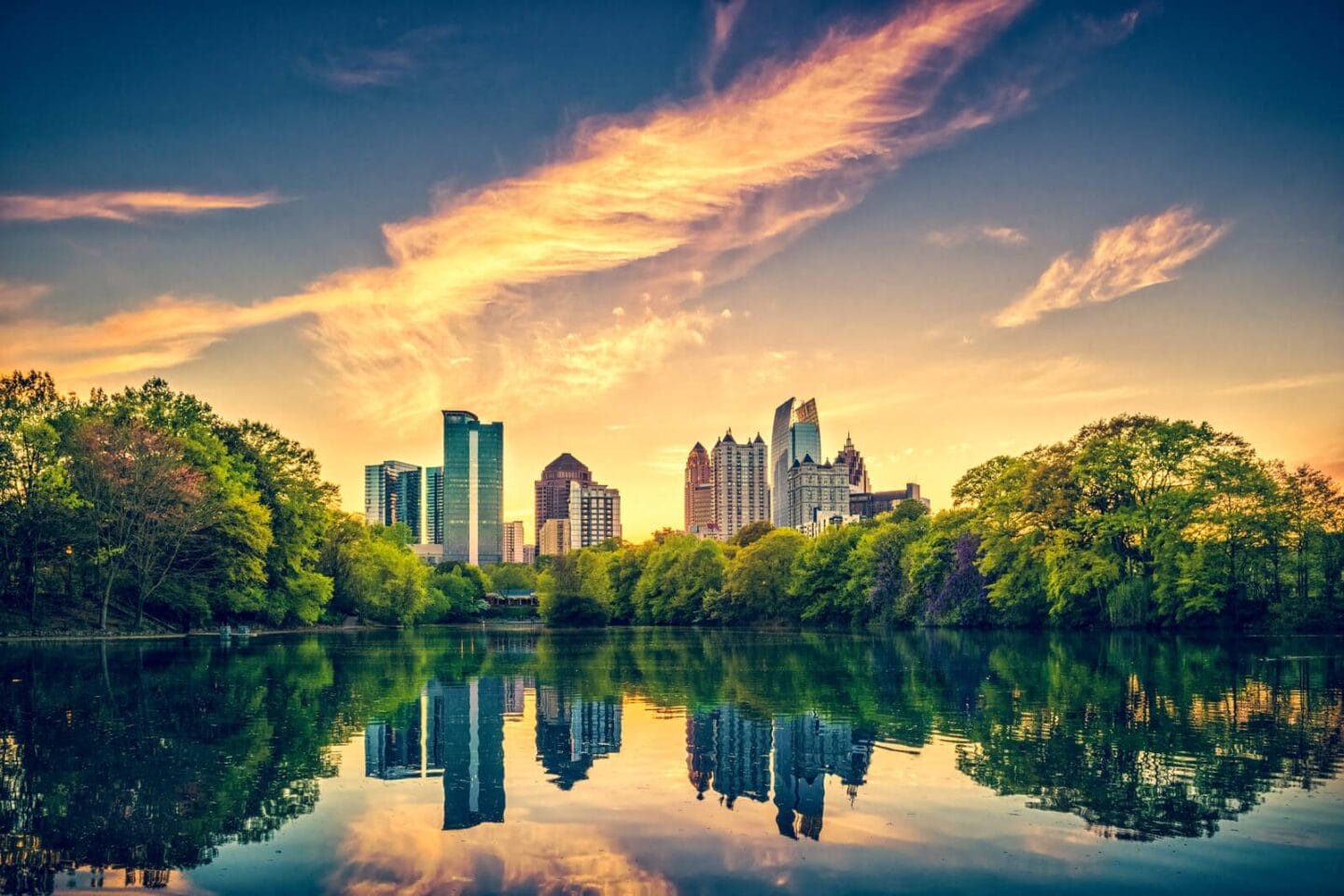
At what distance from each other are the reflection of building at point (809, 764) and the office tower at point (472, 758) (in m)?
4.12

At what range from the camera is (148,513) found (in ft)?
218

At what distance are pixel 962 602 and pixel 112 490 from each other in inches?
2401

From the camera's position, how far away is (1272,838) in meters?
12.5

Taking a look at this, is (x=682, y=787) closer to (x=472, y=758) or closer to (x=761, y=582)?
(x=472, y=758)

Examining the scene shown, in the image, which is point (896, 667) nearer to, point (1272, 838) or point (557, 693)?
point (557, 693)

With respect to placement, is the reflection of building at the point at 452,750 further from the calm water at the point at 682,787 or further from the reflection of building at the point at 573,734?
the reflection of building at the point at 573,734

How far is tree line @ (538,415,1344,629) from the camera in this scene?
6106 cm

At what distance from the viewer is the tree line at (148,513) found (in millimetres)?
63906

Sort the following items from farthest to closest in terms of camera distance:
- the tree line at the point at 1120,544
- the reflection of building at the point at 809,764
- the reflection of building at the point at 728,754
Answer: the tree line at the point at 1120,544 → the reflection of building at the point at 728,754 → the reflection of building at the point at 809,764

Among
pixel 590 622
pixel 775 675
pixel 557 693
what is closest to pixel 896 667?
pixel 775 675

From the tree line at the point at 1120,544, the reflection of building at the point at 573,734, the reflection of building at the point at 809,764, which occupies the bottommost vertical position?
the reflection of building at the point at 573,734

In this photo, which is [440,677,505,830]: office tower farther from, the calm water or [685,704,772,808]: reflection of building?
[685,704,772,808]: reflection of building

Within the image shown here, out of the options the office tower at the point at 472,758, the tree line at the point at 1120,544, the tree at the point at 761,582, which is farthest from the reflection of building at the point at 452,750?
the tree at the point at 761,582

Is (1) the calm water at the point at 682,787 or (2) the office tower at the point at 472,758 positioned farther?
(2) the office tower at the point at 472,758
